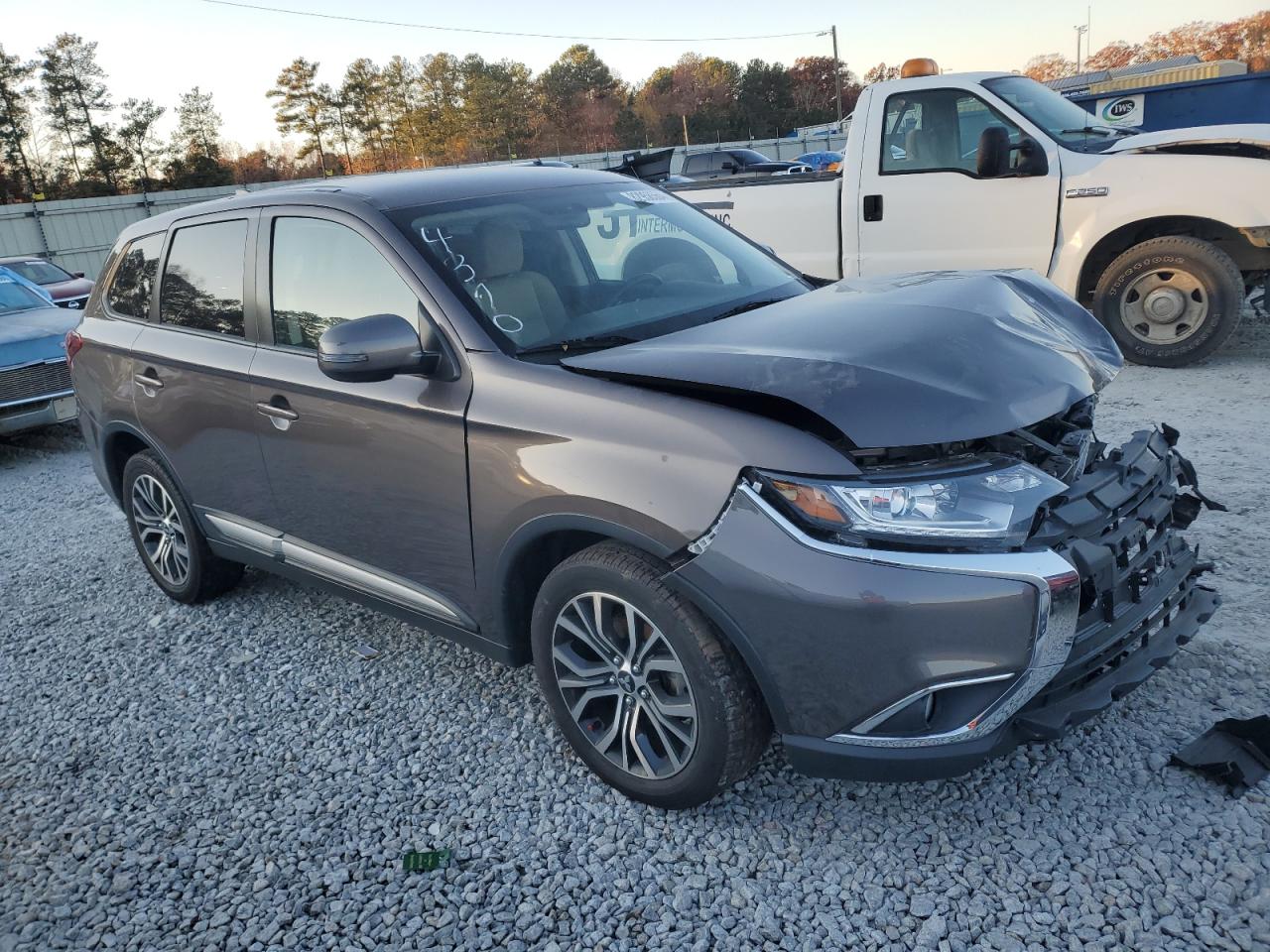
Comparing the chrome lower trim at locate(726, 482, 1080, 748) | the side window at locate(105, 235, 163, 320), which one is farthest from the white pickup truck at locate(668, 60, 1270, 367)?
the chrome lower trim at locate(726, 482, 1080, 748)

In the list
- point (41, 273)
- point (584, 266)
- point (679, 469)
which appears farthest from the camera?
point (41, 273)

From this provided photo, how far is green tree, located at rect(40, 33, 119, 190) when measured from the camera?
174ft

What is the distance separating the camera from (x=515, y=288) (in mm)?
3189

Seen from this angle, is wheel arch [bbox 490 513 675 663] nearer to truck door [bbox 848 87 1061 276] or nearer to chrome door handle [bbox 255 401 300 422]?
chrome door handle [bbox 255 401 300 422]

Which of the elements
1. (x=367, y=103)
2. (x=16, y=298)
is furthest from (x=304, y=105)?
(x=16, y=298)

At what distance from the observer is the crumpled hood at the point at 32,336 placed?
26.5 ft

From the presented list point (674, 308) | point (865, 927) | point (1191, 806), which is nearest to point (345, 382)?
point (674, 308)

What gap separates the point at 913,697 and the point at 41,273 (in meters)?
17.7

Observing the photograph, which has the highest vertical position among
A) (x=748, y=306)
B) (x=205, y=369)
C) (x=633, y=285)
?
(x=633, y=285)

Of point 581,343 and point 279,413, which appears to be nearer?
point 581,343

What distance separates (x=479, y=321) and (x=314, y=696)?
1.75m

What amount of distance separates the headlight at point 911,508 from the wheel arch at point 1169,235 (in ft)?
18.3

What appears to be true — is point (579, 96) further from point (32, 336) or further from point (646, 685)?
point (646, 685)

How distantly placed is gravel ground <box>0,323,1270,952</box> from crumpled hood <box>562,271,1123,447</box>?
3.73 ft
